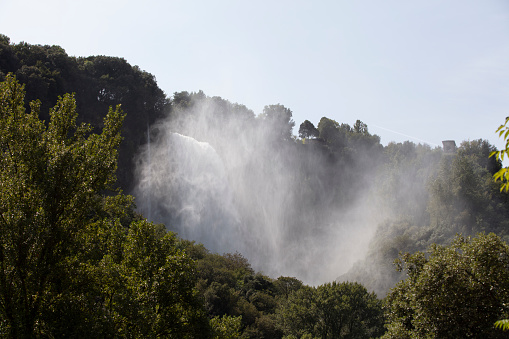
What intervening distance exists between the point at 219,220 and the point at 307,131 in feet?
171

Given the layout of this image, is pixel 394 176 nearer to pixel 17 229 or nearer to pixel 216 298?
pixel 216 298

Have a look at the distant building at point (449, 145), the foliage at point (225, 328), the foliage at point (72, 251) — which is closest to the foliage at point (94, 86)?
the foliage at point (225, 328)

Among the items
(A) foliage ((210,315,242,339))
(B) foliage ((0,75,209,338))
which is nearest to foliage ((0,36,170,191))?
(A) foliage ((210,315,242,339))

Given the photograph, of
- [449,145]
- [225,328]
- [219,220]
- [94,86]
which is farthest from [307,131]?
[225,328]

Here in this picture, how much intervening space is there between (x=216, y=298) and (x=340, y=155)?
76.0 metres

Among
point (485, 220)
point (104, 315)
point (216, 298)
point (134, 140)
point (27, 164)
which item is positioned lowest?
point (104, 315)

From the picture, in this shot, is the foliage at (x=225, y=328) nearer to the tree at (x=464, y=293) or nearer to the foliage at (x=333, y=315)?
the tree at (x=464, y=293)

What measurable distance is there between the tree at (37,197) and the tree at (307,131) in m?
105

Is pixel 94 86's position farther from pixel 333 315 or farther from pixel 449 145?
pixel 449 145

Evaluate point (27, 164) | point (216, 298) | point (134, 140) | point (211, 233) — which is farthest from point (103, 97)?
point (27, 164)

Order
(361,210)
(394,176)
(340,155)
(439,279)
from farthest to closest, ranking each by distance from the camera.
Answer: (340,155) → (361,210) → (394,176) → (439,279)

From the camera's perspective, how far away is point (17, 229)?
9016mm

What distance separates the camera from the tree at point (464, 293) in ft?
40.0

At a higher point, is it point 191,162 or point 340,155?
point 340,155
